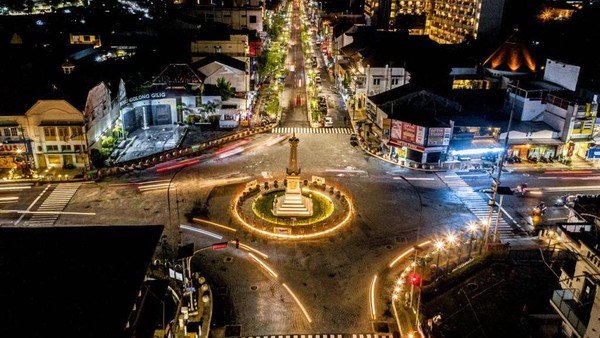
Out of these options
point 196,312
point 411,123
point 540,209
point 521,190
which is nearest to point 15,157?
point 196,312

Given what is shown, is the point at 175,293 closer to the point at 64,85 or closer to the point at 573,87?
the point at 64,85

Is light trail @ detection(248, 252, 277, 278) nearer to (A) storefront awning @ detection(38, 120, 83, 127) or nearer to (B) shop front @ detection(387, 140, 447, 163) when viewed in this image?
(B) shop front @ detection(387, 140, 447, 163)

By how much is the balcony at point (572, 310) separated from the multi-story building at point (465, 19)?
394ft

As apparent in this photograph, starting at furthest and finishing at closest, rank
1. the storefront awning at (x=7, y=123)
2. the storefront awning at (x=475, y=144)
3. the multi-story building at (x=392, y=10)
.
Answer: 1. the multi-story building at (x=392, y=10)
2. the storefront awning at (x=475, y=144)
3. the storefront awning at (x=7, y=123)

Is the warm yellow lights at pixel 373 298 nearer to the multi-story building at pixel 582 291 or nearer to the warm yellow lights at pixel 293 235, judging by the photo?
the warm yellow lights at pixel 293 235

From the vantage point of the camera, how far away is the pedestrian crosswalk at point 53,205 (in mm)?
49688

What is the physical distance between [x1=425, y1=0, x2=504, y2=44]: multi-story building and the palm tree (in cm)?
8457

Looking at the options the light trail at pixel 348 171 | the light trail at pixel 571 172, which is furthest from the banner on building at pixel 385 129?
the light trail at pixel 571 172

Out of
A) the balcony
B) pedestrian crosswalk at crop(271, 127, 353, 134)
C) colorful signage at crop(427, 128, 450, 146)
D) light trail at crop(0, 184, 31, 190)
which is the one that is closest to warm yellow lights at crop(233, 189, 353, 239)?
colorful signage at crop(427, 128, 450, 146)

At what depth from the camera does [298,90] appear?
357 feet

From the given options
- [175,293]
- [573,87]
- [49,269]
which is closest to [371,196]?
[175,293]

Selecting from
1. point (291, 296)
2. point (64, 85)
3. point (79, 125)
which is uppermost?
point (64, 85)

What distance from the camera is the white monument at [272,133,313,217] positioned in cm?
5197

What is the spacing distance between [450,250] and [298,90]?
232 ft
